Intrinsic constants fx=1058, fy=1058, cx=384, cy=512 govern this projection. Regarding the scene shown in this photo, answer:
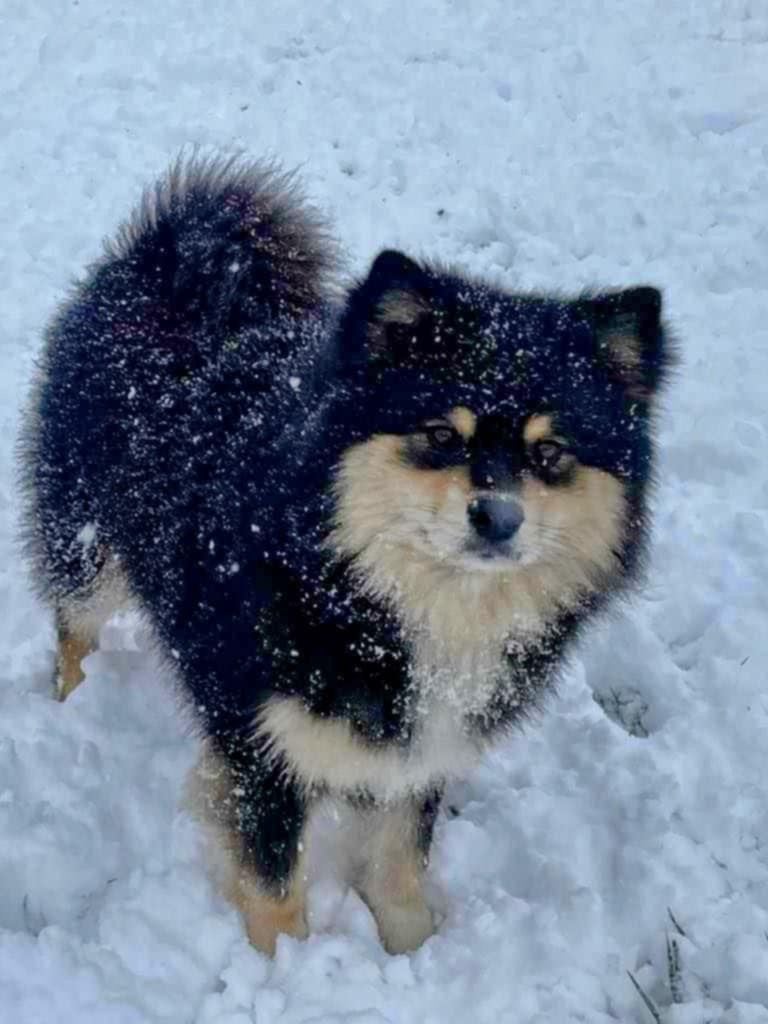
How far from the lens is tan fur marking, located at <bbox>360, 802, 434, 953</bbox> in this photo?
2.75m

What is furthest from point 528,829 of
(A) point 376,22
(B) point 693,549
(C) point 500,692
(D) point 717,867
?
(A) point 376,22

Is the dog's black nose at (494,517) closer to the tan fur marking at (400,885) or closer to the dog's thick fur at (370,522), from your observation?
the dog's thick fur at (370,522)

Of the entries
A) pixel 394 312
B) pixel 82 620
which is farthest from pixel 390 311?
pixel 82 620

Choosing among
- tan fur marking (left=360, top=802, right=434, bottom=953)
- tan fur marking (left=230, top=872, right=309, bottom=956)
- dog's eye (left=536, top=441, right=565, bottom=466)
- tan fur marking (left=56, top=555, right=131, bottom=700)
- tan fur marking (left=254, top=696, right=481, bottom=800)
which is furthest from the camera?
tan fur marking (left=56, top=555, right=131, bottom=700)

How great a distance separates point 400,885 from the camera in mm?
2756

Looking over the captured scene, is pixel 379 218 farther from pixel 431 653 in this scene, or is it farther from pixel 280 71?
pixel 431 653

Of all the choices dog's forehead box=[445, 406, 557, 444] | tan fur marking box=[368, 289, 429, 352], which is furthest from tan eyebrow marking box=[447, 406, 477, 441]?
tan fur marking box=[368, 289, 429, 352]

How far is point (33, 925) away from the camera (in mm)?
2689

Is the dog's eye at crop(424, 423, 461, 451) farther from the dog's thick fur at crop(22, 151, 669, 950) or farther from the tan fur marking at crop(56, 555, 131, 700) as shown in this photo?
the tan fur marking at crop(56, 555, 131, 700)

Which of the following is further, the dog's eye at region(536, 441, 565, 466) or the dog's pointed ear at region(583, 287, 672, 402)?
the dog's pointed ear at region(583, 287, 672, 402)

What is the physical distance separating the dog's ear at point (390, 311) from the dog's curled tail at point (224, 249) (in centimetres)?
75

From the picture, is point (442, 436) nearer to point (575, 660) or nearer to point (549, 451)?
point (549, 451)

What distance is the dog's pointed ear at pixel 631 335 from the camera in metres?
2.32

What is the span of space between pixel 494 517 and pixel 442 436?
214mm
